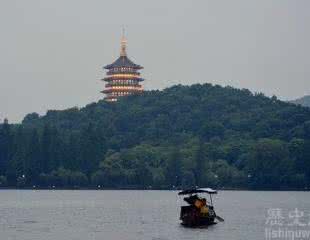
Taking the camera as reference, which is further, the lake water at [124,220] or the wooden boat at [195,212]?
the wooden boat at [195,212]

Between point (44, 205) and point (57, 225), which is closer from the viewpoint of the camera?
point (57, 225)

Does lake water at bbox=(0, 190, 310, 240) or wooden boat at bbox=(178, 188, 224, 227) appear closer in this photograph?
lake water at bbox=(0, 190, 310, 240)

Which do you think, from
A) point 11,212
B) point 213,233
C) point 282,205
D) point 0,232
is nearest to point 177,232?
point 213,233

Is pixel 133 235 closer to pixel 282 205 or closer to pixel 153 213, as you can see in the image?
pixel 153 213

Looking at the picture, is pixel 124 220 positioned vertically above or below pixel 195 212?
below

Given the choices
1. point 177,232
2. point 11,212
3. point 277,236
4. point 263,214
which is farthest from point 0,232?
point 263,214

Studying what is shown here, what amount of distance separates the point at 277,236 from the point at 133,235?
1382cm

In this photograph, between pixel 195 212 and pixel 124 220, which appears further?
pixel 124 220

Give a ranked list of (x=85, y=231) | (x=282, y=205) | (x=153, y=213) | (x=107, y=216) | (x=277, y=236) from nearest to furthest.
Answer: (x=277, y=236) < (x=85, y=231) < (x=107, y=216) < (x=153, y=213) < (x=282, y=205)

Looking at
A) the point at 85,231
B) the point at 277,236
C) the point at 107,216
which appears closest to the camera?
the point at 277,236

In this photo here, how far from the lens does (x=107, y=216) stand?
130 m

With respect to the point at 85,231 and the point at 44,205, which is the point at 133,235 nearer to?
the point at 85,231

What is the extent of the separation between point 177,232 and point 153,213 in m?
36.0

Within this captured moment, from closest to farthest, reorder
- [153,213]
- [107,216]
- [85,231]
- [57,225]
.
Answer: [85,231] → [57,225] → [107,216] → [153,213]
